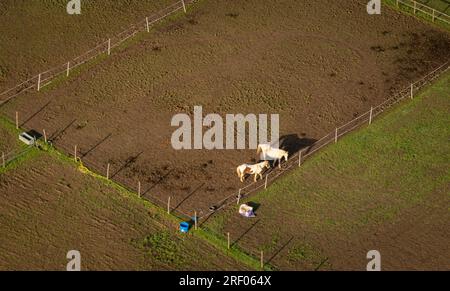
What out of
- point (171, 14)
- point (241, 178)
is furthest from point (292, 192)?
point (171, 14)

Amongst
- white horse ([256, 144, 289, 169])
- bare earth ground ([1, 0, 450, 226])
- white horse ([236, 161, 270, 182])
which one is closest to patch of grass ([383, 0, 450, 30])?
bare earth ground ([1, 0, 450, 226])

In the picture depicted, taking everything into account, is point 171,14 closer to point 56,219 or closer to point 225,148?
point 225,148

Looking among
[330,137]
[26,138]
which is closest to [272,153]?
[330,137]
